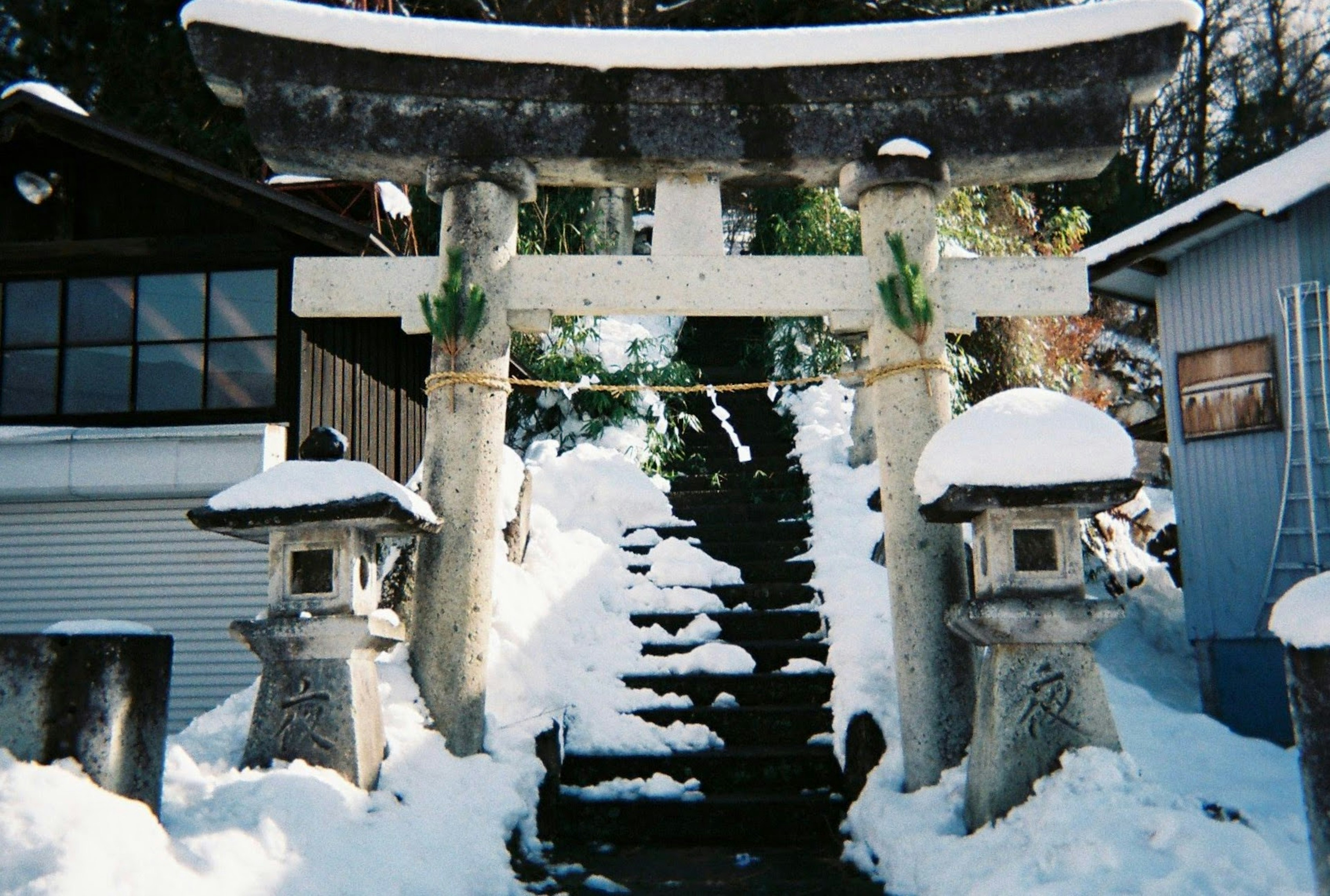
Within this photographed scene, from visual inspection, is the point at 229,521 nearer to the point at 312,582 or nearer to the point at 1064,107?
the point at 312,582

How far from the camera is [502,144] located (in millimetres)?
6707

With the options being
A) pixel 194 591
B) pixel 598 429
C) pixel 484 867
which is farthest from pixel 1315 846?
pixel 598 429

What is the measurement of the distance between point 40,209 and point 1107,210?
1660 cm

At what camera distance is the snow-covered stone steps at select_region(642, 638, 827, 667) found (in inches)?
315

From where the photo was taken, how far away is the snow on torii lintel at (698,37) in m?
6.51

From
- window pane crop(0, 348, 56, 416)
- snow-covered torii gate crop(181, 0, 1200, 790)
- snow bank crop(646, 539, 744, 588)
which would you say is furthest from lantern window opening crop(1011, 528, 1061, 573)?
window pane crop(0, 348, 56, 416)

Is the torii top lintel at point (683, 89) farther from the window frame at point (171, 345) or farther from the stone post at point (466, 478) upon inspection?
the window frame at point (171, 345)

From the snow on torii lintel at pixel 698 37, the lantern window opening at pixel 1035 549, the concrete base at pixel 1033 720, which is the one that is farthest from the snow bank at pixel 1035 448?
the snow on torii lintel at pixel 698 37

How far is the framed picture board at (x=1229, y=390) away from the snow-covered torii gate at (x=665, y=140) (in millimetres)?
3409

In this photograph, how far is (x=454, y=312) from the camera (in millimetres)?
6543

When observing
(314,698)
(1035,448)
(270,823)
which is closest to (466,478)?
(314,698)

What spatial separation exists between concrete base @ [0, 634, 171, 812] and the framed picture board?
860 cm

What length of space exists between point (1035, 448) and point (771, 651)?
3.40 m

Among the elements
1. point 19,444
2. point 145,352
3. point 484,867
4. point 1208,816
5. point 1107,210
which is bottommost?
point 484,867
